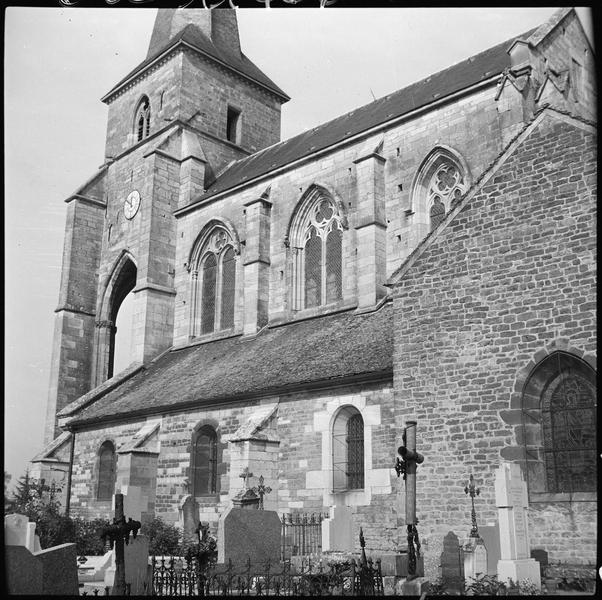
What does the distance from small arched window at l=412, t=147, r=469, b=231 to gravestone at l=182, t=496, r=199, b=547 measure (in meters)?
9.78

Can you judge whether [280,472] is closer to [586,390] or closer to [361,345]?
[361,345]

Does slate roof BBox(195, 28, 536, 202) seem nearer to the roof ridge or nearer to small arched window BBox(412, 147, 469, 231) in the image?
small arched window BBox(412, 147, 469, 231)

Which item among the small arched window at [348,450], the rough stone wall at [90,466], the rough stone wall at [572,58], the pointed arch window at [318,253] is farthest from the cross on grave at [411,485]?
the rough stone wall at [90,466]

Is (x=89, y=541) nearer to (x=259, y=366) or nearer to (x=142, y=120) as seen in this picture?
(x=259, y=366)

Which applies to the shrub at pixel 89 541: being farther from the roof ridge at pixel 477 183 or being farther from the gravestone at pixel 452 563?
the roof ridge at pixel 477 183

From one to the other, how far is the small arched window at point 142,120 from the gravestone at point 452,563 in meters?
25.5

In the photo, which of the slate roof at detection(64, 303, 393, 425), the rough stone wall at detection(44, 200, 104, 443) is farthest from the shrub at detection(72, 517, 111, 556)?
the rough stone wall at detection(44, 200, 104, 443)

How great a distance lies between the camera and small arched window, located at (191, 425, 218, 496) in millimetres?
20516

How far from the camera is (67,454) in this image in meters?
25.7

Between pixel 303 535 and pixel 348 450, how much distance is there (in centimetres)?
228

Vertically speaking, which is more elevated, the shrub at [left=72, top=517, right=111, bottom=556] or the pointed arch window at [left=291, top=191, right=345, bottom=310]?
the pointed arch window at [left=291, top=191, right=345, bottom=310]

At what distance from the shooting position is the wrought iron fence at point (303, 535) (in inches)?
634

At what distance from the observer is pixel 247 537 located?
1433 centimetres

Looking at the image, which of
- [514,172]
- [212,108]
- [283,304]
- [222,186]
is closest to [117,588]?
[514,172]
